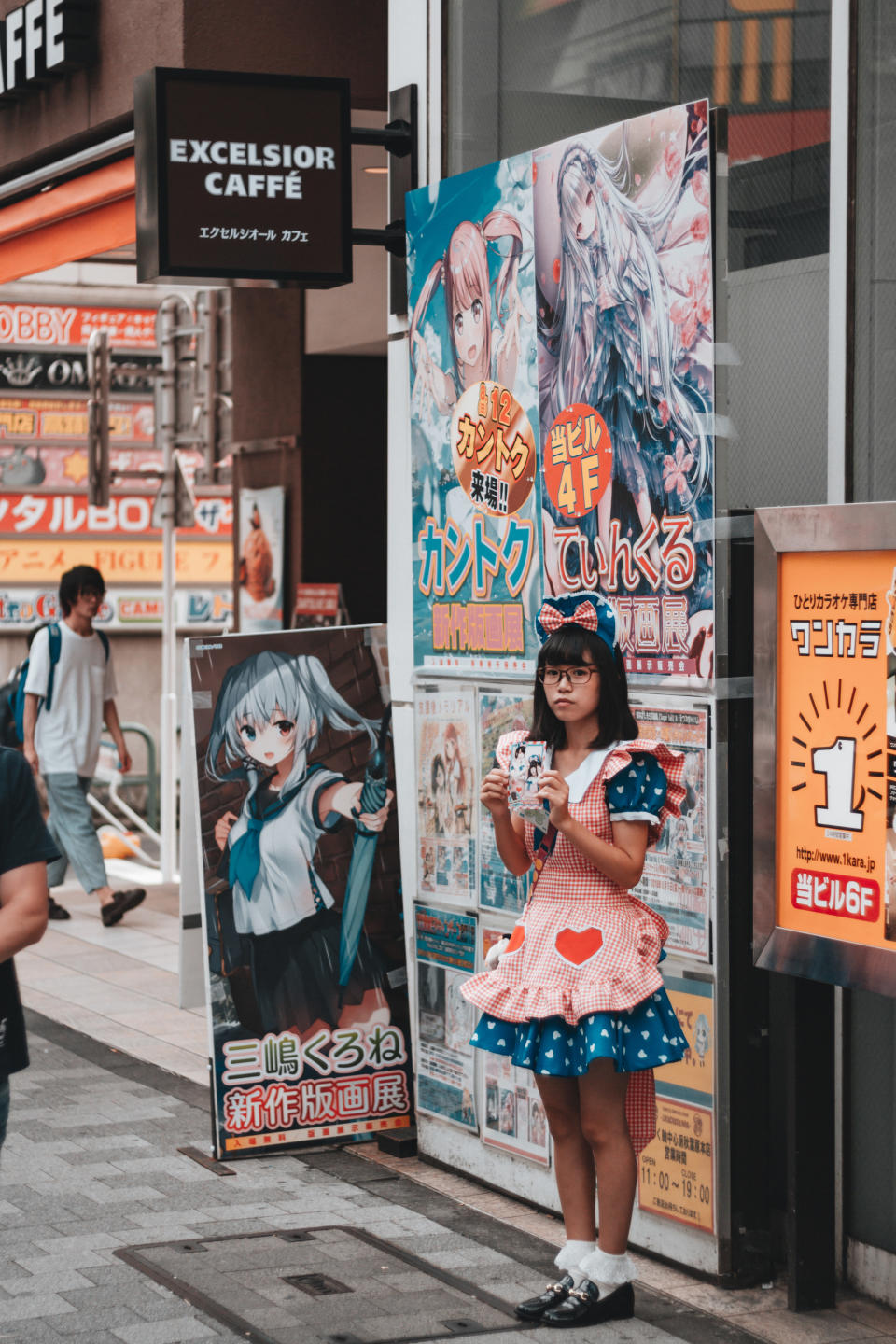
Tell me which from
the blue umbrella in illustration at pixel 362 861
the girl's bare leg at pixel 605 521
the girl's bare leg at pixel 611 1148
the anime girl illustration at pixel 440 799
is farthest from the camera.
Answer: the blue umbrella in illustration at pixel 362 861

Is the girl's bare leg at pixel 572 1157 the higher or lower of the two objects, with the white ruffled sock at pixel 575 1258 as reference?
higher

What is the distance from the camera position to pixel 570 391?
5355 millimetres

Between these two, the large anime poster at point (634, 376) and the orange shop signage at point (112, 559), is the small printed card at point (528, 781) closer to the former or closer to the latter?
the large anime poster at point (634, 376)

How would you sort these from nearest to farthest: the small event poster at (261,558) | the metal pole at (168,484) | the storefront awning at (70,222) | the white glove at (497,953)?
the white glove at (497,953)
the storefront awning at (70,222)
the small event poster at (261,558)
the metal pole at (168,484)

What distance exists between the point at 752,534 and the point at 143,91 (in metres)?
2.76

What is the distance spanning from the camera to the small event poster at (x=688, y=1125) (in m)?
4.86

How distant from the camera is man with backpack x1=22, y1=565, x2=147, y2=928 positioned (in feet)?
33.9

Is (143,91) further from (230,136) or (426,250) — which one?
(426,250)

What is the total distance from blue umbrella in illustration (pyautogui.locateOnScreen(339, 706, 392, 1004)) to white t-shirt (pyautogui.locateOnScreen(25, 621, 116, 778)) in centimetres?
446

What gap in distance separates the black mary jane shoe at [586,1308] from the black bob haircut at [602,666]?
133 centimetres

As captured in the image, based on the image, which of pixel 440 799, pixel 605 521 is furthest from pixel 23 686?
pixel 605 521

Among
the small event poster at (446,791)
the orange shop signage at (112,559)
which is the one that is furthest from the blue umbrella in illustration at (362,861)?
the orange shop signage at (112,559)

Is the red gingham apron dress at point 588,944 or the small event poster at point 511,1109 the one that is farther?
the small event poster at point 511,1109

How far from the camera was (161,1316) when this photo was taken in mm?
4652
